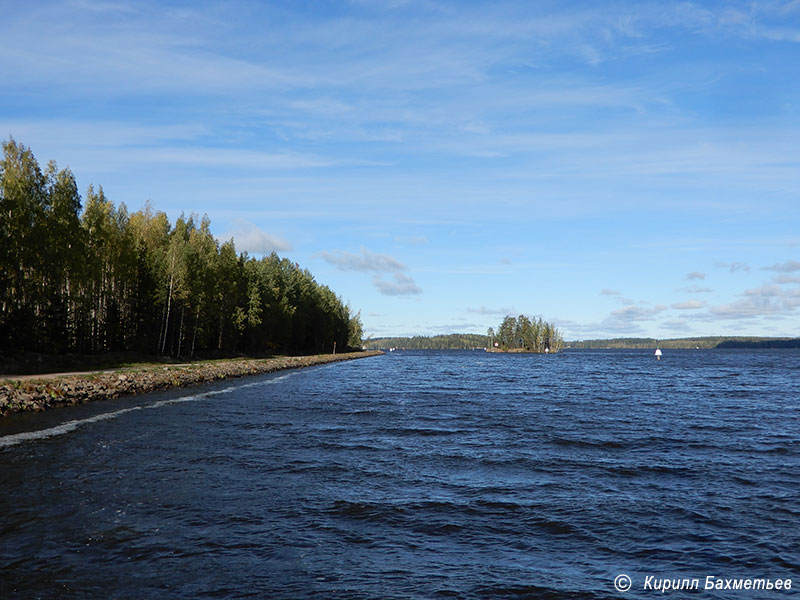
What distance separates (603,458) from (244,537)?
1287cm

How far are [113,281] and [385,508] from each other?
190 ft

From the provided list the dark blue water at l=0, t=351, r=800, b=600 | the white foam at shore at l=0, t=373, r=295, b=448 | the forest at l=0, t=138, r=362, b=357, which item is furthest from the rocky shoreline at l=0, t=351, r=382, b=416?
the forest at l=0, t=138, r=362, b=357

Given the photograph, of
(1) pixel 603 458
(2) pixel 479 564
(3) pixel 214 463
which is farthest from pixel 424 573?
(1) pixel 603 458

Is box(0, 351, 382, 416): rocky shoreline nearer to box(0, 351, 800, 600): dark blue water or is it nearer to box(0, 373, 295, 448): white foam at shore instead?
box(0, 351, 800, 600): dark blue water

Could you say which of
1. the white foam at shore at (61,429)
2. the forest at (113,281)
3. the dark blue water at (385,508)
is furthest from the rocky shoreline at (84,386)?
the forest at (113,281)

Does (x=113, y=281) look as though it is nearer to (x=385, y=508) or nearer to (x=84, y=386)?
(x=84, y=386)

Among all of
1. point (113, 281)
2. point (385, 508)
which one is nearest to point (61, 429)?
point (385, 508)

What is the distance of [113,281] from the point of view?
6256 centimetres

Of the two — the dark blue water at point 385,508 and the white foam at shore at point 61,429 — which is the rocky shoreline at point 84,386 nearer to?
the dark blue water at point 385,508

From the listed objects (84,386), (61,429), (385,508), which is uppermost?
(84,386)

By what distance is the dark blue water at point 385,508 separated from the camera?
369 inches

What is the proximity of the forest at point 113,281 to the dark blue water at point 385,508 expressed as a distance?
84.1 feet

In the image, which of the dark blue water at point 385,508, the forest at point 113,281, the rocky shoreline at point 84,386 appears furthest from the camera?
the forest at point 113,281

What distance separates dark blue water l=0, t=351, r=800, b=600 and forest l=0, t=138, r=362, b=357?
25638mm
